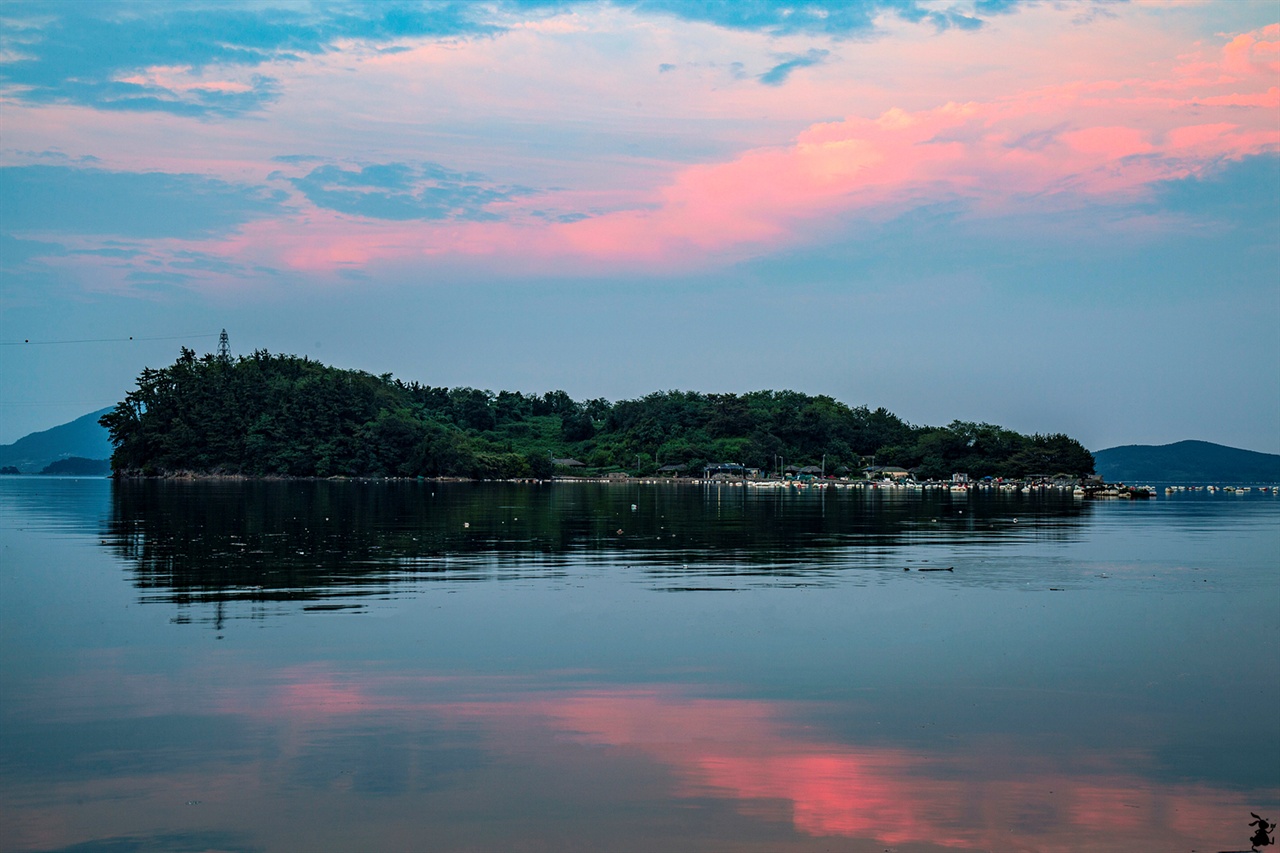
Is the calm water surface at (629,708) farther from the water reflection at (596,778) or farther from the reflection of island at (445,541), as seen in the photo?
the reflection of island at (445,541)

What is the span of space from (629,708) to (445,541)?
1124 inches

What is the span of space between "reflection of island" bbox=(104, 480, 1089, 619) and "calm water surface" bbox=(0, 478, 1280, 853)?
0.38 m

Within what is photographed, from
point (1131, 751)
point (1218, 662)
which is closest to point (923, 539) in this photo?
point (1218, 662)

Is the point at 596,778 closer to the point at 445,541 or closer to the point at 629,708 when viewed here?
the point at 629,708

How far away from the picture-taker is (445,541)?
139ft

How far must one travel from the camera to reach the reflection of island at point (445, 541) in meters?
28.7

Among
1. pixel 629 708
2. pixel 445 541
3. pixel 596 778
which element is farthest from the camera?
pixel 445 541

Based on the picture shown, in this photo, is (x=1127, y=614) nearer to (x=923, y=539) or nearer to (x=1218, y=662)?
(x=1218, y=662)

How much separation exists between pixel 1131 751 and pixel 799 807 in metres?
4.86

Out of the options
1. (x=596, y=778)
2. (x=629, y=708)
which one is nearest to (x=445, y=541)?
(x=629, y=708)

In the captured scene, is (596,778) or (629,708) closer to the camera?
(596,778)

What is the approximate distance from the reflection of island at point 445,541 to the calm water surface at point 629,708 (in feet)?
1.25

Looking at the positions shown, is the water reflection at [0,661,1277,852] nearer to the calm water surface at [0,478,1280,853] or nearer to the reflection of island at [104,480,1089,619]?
the calm water surface at [0,478,1280,853]

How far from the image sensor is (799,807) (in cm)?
1099
